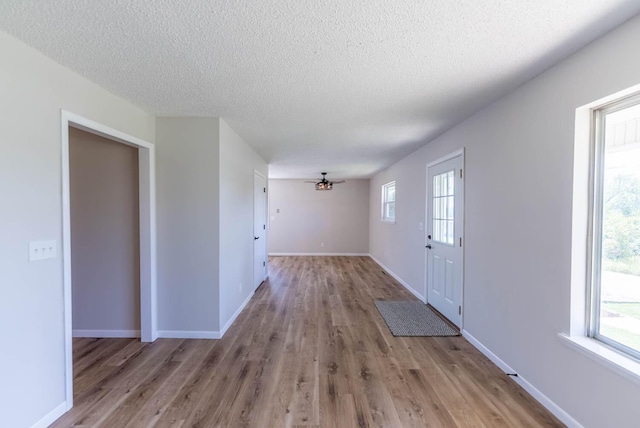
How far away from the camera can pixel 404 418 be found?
1.86 metres

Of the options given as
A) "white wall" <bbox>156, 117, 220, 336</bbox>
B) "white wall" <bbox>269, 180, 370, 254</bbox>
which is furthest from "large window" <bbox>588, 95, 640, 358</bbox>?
"white wall" <bbox>269, 180, 370, 254</bbox>

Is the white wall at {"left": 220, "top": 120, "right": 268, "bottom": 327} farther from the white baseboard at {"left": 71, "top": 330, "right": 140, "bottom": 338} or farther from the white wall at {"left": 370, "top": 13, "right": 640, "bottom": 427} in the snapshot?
the white wall at {"left": 370, "top": 13, "right": 640, "bottom": 427}

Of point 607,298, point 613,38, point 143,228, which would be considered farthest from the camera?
point 143,228

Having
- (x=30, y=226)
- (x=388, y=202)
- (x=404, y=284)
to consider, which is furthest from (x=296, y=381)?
(x=388, y=202)

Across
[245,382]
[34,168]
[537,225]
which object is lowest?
[245,382]

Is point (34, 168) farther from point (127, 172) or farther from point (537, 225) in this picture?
point (537, 225)

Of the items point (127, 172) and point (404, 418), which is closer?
point (404, 418)

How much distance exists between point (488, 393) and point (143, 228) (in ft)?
11.2

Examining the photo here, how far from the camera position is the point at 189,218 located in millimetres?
3033

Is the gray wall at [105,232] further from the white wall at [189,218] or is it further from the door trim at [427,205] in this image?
the door trim at [427,205]

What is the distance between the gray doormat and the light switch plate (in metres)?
3.08

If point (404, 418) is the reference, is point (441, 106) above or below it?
above

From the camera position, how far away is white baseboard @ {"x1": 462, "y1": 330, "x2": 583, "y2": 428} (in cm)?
178

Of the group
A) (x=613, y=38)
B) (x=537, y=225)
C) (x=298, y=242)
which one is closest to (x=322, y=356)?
(x=537, y=225)
